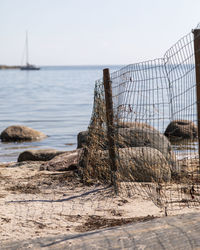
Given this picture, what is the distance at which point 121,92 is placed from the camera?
6.89 m

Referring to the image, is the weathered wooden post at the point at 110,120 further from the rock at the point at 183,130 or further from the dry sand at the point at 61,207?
the rock at the point at 183,130

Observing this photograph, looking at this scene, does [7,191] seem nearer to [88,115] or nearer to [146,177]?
[146,177]

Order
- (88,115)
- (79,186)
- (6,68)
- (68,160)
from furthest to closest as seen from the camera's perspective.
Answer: (6,68) < (88,115) < (68,160) < (79,186)

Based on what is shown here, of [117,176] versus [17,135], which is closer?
[117,176]

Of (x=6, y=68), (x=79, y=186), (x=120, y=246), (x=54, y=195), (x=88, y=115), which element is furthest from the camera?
(x=6, y=68)

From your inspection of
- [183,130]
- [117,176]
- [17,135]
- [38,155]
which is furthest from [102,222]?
[17,135]

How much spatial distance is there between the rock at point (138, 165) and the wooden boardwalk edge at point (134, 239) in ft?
11.2

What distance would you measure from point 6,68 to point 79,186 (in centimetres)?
17666

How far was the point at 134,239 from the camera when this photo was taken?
3551 mm

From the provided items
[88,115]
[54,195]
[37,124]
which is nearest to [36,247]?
[54,195]

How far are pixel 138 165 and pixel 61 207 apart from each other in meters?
1.92

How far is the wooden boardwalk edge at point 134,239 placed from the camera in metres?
3.48

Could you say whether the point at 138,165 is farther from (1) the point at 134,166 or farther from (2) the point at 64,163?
(2) the point at 64,163

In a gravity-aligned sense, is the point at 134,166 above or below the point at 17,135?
below
